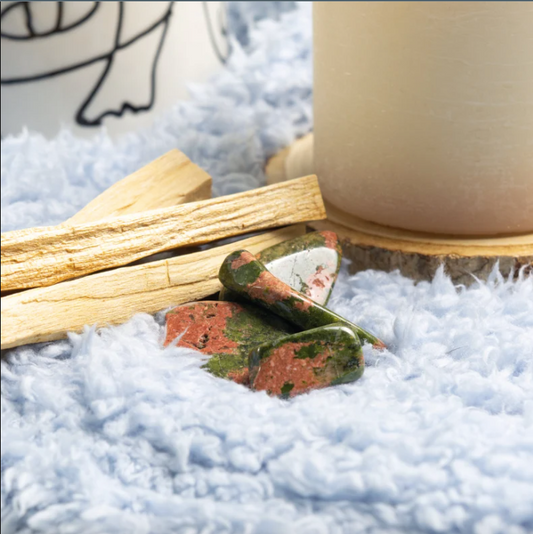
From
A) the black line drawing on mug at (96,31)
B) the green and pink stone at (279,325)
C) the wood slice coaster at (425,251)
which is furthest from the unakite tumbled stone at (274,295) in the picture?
the black line drawing on mug at (96,31)

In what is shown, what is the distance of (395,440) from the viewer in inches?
16.2

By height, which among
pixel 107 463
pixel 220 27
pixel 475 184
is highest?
pixel 220 27

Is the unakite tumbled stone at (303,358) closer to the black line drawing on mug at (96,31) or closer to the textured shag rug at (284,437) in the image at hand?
the textured shag rug at (284,437)

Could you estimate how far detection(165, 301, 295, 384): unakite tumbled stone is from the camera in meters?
0.48

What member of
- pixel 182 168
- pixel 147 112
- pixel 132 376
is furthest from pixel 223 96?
pixel 132 376

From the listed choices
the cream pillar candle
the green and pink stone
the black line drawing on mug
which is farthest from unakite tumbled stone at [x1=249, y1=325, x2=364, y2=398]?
the black line drawing on mug

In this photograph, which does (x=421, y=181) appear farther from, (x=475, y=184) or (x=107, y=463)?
(x=107, y=463)

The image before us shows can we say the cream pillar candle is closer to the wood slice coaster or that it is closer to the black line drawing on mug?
the wood slice coaster

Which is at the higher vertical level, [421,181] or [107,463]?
[421,181]

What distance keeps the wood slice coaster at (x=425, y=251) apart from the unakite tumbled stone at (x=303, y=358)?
178 millimetres

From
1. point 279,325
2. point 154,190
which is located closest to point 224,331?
point 279,325

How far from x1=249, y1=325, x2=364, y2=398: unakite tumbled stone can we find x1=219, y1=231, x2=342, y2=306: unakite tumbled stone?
0.11m

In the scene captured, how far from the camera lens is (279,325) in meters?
0.53

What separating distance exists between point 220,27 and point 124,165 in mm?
377
